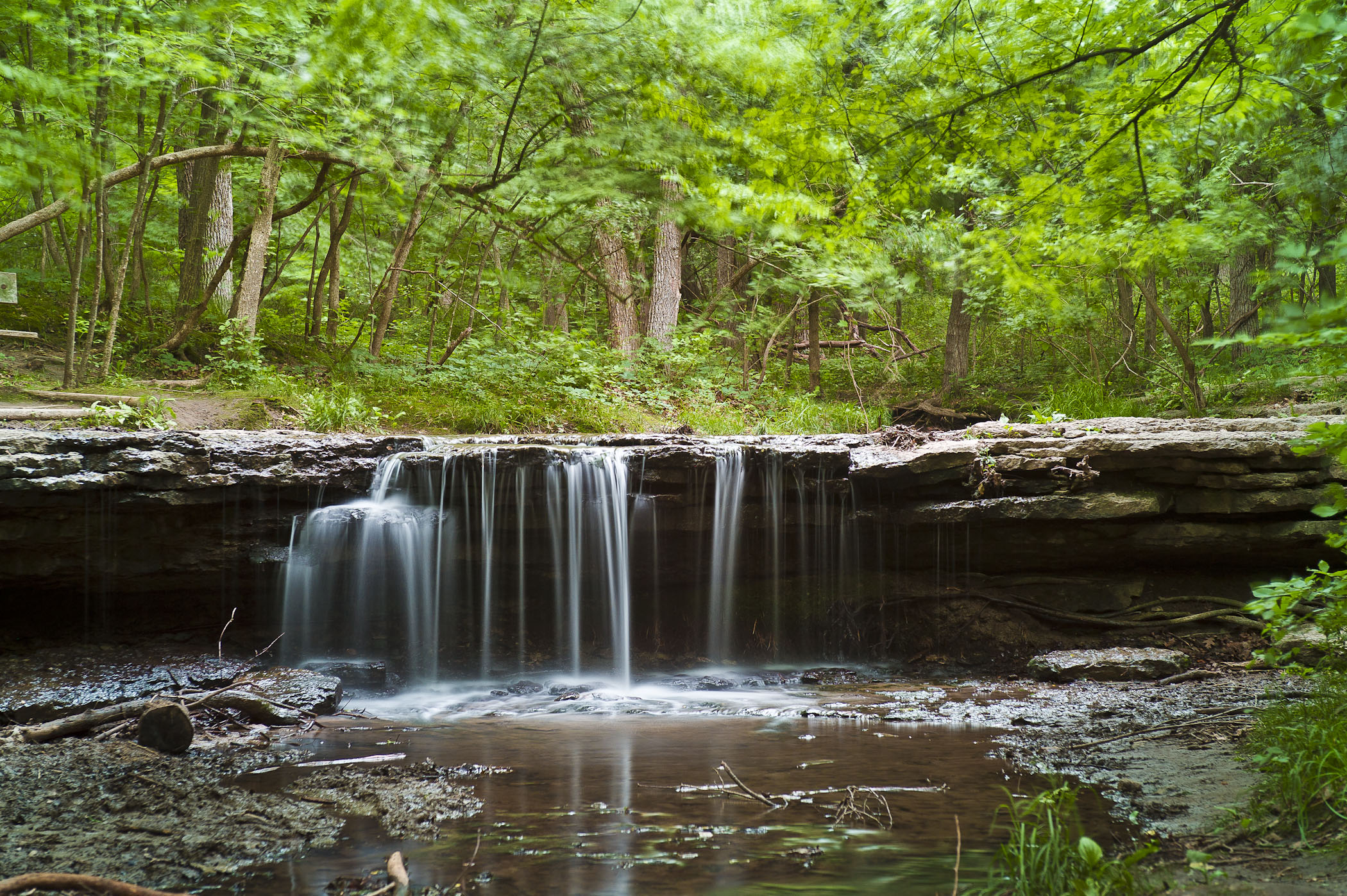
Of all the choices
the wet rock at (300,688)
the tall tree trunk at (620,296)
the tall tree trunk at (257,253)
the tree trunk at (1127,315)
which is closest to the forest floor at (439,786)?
the wet rock at (300,688)

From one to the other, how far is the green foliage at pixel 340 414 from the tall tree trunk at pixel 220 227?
14.5 ft

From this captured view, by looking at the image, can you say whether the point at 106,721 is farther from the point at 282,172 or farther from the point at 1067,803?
the point at 282,172

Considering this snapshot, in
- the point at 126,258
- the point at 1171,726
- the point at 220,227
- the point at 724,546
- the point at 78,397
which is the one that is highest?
the point at 220,227

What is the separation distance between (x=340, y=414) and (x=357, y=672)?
367 centimetres

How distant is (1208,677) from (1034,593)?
183 centimetres

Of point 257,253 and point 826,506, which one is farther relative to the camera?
point 257,253

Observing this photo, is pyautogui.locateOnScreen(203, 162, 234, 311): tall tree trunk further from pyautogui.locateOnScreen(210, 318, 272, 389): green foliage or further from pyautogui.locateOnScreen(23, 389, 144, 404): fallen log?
pyautogui.locateOnScreen(23, 389, 144, 404): fallen log

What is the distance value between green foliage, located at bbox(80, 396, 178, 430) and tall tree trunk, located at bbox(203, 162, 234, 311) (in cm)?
558

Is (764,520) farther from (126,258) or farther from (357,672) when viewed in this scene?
(126,258)

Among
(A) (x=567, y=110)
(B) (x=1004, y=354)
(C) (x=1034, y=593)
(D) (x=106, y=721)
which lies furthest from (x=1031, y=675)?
(B) (x=1004, y=354)

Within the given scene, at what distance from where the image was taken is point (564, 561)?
862 centimetres

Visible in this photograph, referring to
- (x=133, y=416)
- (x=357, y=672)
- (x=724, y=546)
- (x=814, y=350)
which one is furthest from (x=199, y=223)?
(x=814, y=350)

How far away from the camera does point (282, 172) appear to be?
1512 centimetres

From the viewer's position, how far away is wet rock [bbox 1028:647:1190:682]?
6.75m
